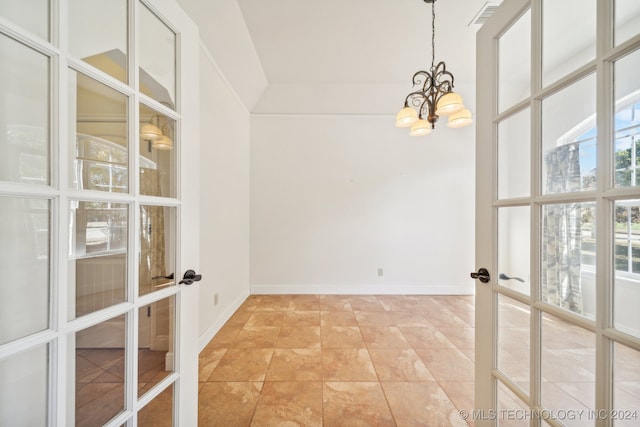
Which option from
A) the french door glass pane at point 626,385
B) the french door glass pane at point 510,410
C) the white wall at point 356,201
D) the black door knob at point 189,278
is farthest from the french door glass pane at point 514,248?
the white wall at point 356,201

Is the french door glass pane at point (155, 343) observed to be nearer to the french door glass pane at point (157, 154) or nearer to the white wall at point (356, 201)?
the french door glass pane at point (157, 154)

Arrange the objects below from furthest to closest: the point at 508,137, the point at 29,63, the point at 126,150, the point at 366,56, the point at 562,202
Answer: the point at 366,56 → the point at 508,137 → the point at 126,150 → the point at 562,202 → the point at 29,63

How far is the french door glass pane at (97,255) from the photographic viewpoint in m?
0.67

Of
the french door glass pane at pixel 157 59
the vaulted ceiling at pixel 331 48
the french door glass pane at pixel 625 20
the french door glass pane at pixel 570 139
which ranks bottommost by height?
the french door glass pane at pixel 570 139

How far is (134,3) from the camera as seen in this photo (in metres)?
0.81

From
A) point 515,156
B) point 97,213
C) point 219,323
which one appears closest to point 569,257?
point 515,156

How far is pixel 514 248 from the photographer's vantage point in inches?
35.9

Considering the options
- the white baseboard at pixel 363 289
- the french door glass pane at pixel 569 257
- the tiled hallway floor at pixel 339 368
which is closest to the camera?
the french door glass pane at pixel 569 257

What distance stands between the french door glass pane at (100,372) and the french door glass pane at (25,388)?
73mm

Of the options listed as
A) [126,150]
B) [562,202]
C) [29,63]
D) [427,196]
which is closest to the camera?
[29,63]

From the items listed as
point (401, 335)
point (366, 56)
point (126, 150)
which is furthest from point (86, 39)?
point (401, 335)

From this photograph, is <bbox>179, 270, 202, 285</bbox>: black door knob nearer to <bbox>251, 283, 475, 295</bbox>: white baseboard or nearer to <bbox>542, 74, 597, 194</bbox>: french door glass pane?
<bbox>542, 74, 597, 194</bbox>: french door glass pane

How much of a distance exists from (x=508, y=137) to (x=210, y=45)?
2487 millimetres

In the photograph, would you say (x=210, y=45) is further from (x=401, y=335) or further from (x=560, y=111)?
(x=401, y=335)
